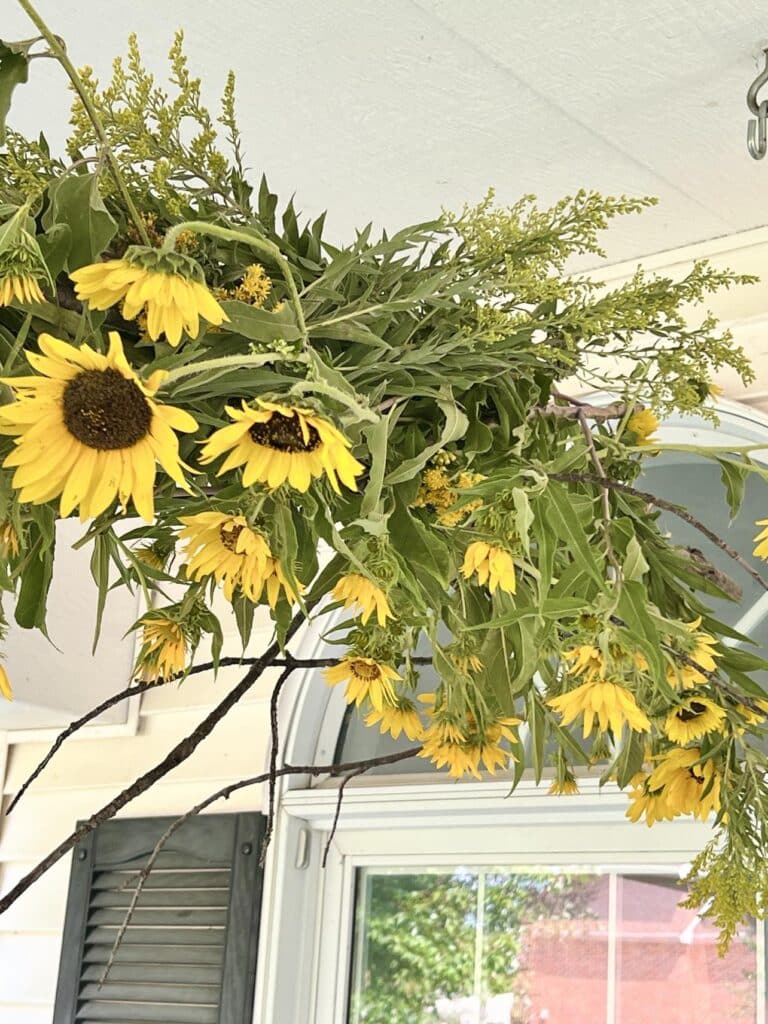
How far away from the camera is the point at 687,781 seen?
71 cm

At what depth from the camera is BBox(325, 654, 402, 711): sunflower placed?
627mm

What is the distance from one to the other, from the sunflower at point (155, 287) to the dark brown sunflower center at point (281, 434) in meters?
0.04

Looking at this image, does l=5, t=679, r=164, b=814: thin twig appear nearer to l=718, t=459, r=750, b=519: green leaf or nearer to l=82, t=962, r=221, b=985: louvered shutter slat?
l=718, t=459, r=750, b=519: green leaf

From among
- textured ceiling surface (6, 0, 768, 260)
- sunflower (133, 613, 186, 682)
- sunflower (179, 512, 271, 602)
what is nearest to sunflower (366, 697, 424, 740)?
sunflower (133, 613, 186, 682)

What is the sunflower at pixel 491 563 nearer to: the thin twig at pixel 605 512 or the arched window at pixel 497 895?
the thin twig at pixel 605 512

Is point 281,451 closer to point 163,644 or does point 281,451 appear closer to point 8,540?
point 8,540

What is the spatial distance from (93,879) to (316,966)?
54 cm

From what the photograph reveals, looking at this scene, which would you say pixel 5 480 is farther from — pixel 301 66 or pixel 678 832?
pixel 678 832

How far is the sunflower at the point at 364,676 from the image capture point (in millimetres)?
627

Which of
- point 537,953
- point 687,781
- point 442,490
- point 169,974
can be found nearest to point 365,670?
point 442,490

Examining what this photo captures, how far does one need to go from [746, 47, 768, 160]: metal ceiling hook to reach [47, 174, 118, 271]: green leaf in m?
1.16

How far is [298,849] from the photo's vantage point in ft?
8.29

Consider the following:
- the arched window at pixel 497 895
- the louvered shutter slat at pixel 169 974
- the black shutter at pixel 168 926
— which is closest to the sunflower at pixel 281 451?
the arched window at pixel 497 895

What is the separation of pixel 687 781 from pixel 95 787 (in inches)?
93.7
